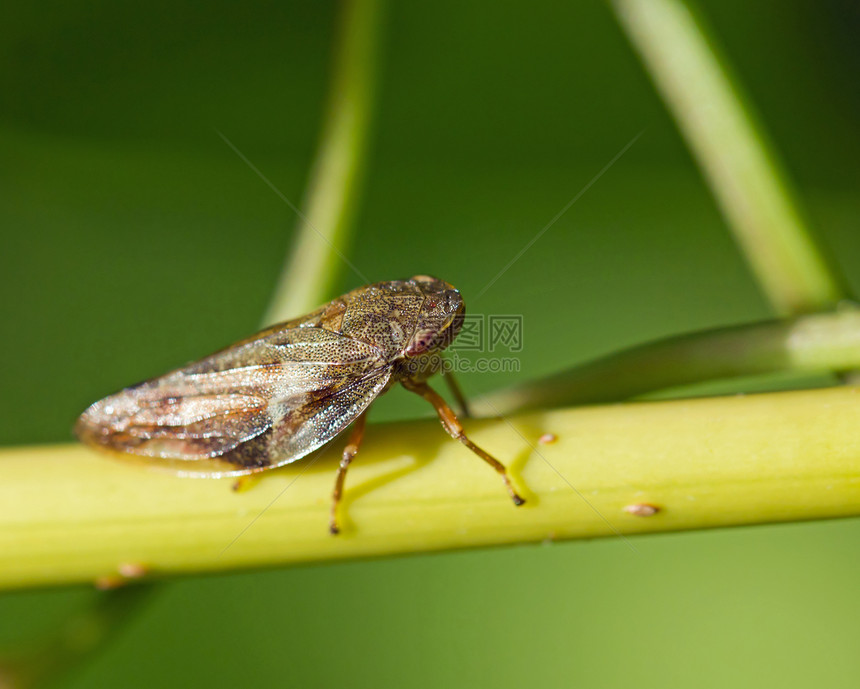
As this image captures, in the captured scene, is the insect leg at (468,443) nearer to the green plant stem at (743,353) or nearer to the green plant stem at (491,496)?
the green plant stem at (491,496)

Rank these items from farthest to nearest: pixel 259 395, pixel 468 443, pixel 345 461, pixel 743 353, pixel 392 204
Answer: pixel 392 204, pixel 259 395, pixel 345 461, pixel 468 443, pixel 743 353

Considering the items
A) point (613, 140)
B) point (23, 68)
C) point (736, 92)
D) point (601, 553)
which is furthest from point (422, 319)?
point (23, 68)

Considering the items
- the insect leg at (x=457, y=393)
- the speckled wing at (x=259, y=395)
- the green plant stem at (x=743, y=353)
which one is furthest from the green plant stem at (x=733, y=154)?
the speckled wing at (x=259, y=395)

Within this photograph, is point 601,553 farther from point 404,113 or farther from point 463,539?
point 404,113

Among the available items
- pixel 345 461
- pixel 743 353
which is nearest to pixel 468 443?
pixel 345 461

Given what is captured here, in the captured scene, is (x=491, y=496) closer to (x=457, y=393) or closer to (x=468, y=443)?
(x=468, y=443)

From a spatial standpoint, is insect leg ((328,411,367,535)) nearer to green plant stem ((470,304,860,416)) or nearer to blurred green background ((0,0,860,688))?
green plant stem ((470,304,860,416))

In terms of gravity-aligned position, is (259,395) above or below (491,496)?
above
